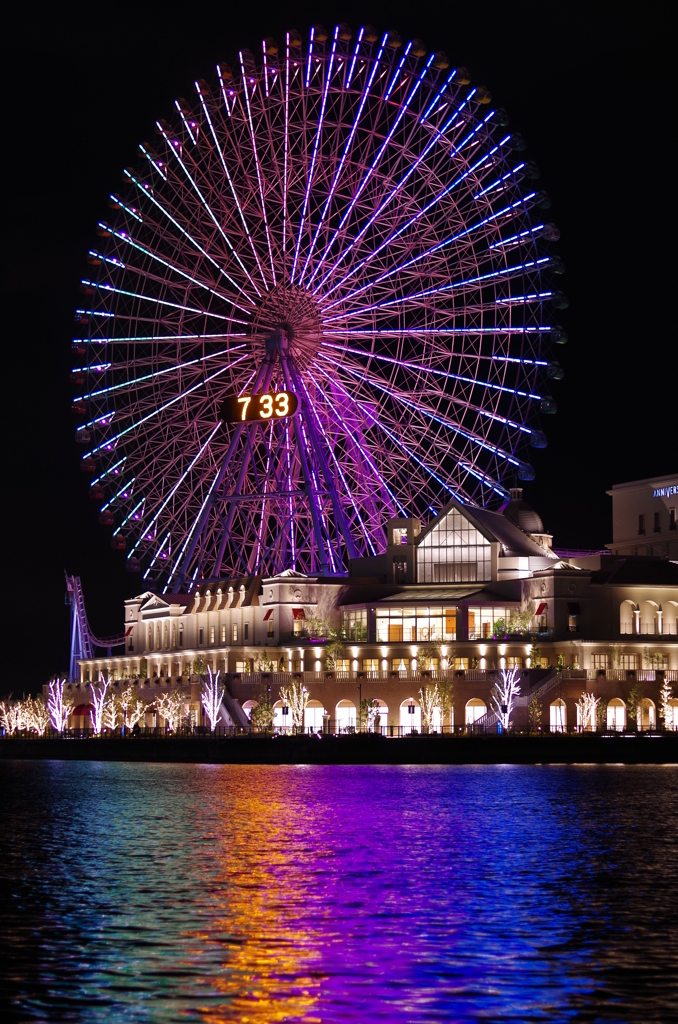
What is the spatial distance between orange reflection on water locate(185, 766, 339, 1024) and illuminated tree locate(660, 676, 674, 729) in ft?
191

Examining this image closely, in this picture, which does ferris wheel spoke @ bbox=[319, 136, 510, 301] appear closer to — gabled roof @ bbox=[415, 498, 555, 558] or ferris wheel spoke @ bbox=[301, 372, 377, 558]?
ferris wheel spoke @ bbox=[301, 372, 377, 558]

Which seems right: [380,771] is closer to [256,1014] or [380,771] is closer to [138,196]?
[138,196]

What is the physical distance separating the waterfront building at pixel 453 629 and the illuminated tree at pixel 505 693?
885mm

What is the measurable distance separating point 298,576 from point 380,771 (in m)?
33.9

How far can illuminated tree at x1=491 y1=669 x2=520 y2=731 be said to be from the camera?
11512 cm

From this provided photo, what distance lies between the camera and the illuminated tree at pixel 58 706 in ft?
497

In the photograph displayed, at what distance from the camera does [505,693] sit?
11656cm

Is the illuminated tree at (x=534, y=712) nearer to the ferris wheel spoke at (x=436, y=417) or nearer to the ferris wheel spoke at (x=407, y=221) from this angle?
the ferris wheel spoke at (x=436, y=417)

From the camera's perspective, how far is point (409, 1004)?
27.1 meters

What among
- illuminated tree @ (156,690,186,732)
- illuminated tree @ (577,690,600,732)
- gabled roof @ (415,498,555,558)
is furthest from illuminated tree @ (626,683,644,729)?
illuminated tree @ (156,690,186,732)

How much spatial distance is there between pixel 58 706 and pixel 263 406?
5331 centimetres

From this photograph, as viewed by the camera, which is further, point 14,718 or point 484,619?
point 14,718

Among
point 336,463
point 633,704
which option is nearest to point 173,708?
point 336,463

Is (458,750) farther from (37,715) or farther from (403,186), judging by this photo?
(37,715)
